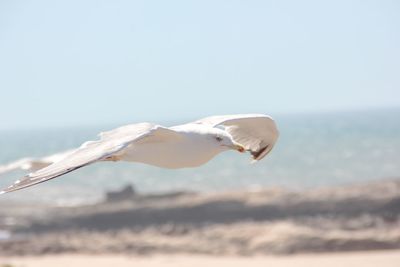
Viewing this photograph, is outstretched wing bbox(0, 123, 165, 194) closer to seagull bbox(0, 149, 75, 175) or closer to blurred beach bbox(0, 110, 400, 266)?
seagull bbox(0, 149, 75, 175)

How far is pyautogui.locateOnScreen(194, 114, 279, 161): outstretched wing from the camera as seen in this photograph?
802 cm

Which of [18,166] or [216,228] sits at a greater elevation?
[216,228]

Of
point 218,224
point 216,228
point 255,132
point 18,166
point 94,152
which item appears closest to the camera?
point 94,152

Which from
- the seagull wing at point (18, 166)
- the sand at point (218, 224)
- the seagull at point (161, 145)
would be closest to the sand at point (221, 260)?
the sand at point (218, 224)

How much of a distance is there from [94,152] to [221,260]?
1100 centimetres

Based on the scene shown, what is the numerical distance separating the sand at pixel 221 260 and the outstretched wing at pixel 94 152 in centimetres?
962

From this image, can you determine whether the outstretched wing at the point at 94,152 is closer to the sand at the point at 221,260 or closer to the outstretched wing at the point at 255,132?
the outstretched wing at the point at 255,132

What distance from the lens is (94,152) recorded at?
5.95m

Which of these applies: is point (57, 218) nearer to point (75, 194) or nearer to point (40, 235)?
point (40, 235)

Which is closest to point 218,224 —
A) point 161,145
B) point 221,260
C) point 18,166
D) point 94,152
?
point 221,260

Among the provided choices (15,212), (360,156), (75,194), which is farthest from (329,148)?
(15,212)

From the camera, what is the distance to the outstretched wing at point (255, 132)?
802 cm

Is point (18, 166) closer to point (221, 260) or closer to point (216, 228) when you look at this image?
point (221, 260)

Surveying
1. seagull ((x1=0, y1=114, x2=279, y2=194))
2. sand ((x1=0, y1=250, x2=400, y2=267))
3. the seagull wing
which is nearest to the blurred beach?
sand ((x1=0, y1=250, x2=400, y2=267))
